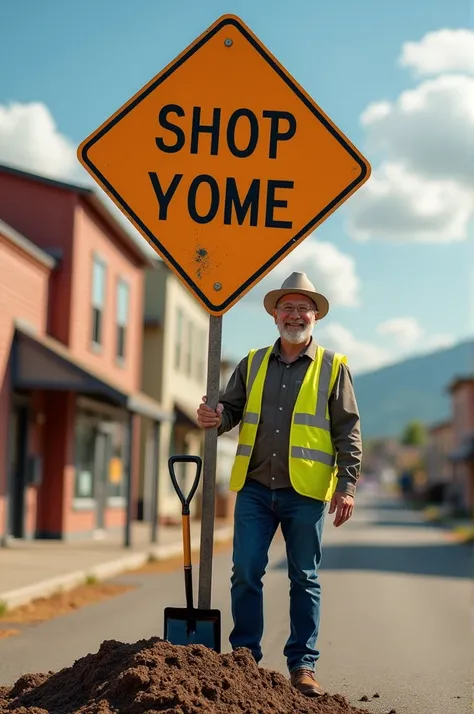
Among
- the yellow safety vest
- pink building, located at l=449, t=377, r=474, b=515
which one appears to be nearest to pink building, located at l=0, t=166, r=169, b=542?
the yellow safety vest

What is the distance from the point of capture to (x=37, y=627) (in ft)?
30.6

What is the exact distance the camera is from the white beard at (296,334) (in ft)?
19.6

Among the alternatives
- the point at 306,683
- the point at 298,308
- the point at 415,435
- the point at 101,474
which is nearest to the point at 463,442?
the point at 101,474

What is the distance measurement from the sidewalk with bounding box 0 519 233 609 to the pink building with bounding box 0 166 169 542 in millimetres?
713

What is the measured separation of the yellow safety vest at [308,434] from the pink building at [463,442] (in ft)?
157

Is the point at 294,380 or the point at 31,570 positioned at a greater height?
the point at 294,380

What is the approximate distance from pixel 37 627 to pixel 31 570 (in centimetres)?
423

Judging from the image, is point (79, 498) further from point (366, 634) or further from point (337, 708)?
point (337, 708)

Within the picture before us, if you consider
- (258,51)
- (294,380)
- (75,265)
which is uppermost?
(75,265)

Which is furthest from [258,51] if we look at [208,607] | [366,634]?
[366,634]

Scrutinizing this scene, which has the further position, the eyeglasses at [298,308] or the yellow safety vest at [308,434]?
the eyeglasses at [298,308]

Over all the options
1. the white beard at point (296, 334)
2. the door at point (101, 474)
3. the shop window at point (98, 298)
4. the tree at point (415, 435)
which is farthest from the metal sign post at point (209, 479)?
A: the tree at point (415, 435)

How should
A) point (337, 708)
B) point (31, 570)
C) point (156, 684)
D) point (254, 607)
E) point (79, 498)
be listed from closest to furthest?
point (156, 684) → point (337, 708) → point (254, 607) → point (31, 570) → point (79, 498)

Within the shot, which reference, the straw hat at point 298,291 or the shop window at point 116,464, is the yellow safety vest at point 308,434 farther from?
the shop window at point 116,464
